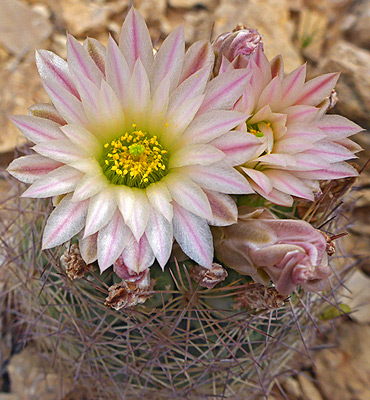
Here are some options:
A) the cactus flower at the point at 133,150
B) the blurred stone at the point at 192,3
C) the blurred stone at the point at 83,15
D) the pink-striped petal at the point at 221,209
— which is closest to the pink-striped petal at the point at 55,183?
the cactus flower at the point at 133,150

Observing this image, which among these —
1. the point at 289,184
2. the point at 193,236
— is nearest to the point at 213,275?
the point at 193,236

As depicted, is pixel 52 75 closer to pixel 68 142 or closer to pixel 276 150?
pixel 68 142

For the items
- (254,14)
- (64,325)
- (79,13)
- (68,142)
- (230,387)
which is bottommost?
(230,387)

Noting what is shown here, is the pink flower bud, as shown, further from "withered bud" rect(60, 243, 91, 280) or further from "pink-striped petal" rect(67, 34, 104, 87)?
"withered bud" rect(60, 243, 91, 280)

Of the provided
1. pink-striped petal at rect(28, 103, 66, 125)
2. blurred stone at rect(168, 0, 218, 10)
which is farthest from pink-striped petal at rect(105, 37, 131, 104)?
blurred stone at rect(168, 0, 218, 10)

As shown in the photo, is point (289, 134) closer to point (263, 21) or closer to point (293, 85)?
point (293, 85)

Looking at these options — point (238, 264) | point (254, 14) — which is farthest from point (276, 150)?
point (254, 14)
